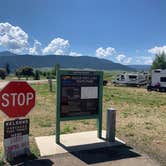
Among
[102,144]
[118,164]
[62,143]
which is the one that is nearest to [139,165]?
[118,164]

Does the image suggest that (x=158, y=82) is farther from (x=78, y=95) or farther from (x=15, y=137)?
(x=15, y=137)

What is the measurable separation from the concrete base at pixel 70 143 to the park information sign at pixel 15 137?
0.46 metres

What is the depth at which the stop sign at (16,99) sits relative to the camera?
4.88 metres

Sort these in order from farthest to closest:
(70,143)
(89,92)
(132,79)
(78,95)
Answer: (132,79), (89,92), (78,95), (70,143)

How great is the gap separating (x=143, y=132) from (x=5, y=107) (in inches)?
164

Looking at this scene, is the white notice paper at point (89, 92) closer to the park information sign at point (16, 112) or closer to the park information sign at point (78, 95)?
the park information sign at point (78, 95)

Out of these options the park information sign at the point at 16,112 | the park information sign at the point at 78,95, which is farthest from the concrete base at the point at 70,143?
the park information sign at the point at 16,112

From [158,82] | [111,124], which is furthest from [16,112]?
[158,82]

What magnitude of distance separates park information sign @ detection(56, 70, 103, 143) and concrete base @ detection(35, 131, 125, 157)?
0.81 feet

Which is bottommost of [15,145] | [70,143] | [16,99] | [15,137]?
[70,143]

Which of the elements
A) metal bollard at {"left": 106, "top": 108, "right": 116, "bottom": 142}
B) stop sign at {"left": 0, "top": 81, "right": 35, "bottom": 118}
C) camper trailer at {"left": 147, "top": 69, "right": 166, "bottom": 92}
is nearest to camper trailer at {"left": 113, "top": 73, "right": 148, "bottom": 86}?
camper trailer at {"left": 147, "top": 69, "right": 166, "bottom": 92}

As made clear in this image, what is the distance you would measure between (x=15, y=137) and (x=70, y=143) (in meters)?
1.53

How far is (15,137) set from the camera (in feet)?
16.4

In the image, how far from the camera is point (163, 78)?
97.7 ft
